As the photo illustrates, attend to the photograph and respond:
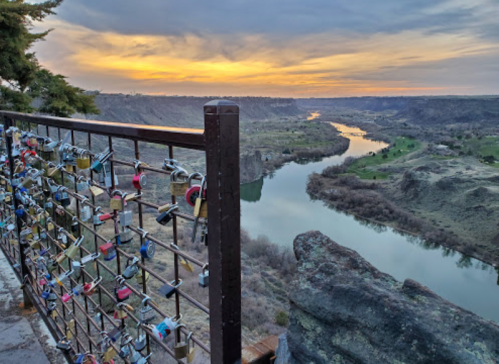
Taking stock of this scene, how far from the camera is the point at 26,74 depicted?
7395 mm

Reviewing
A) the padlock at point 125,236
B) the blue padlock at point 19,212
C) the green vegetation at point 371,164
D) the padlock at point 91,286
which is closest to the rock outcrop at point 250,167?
the green vegetation at point 371,164

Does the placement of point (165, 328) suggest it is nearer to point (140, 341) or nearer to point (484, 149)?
point (140, 341)

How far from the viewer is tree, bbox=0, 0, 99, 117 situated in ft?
21.2

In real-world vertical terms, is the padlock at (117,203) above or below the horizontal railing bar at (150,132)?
below

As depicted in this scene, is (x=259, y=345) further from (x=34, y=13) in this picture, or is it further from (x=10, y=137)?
(x=34, y=13)

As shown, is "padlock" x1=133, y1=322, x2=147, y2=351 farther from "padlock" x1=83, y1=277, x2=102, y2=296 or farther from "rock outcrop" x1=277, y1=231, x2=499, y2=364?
"rock outcrop" x1=277, y1=231, x2=499, y2=364

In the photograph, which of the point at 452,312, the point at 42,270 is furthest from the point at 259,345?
the point at 42,270

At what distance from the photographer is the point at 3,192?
9.42ft

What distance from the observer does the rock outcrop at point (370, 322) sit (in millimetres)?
2342

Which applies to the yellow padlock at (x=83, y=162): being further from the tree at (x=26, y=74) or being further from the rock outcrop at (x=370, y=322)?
the tree at (x=26, y=74)

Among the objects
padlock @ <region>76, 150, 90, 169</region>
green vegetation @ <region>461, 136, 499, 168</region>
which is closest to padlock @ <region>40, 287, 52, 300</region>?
padlock @ <region>76, 150, 90, 169</region>

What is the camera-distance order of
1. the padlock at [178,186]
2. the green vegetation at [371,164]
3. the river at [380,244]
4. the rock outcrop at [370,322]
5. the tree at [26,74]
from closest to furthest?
the padlock at [178,186], the rock outcrop at [370,322], the tree at [26,74], the river at [380,244], the green vegetation at [371,164]

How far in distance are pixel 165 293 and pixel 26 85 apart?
8258 mm

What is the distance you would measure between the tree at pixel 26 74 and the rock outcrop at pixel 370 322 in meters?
6.30
